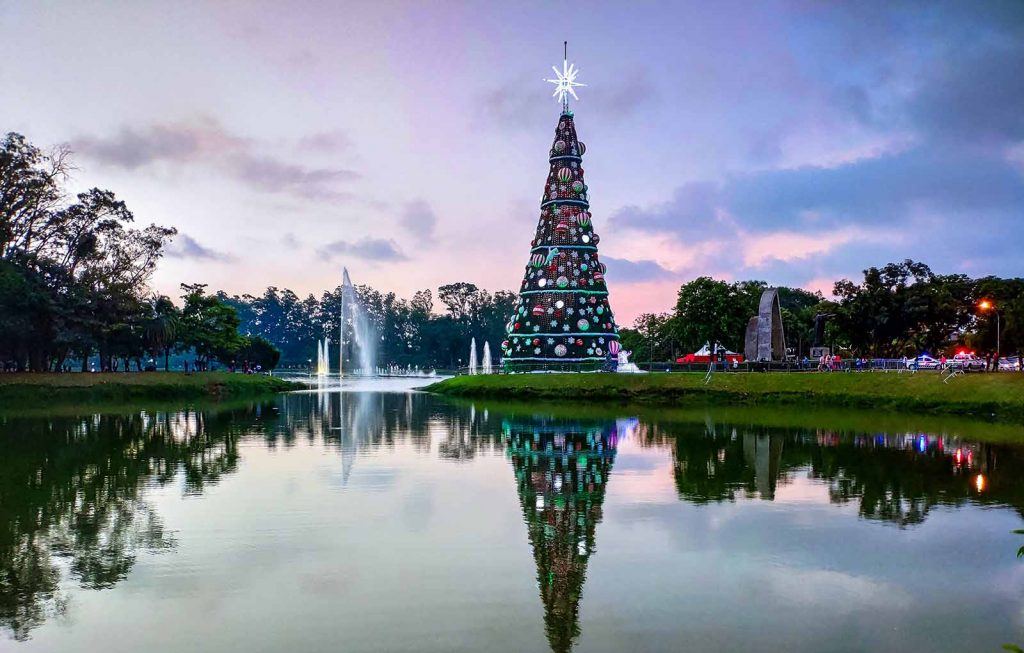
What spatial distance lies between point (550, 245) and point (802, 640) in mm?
62220

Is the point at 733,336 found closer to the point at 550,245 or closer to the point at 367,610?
the point at 550,245

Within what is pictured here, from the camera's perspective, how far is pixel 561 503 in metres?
17.6

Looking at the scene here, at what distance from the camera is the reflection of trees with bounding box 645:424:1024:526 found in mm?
17844

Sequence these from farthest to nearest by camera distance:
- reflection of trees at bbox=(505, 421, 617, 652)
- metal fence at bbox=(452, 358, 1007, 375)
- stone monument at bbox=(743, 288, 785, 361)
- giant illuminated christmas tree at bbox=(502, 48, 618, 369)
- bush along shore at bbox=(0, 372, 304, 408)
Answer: giant illuminated christmas tree at bbox=(502, 48, 618, 369) → stone monument at bbox=(743, 288, 785, 361) → metal fence at bbox=(452, 358, 1007, 375) → bush along shore at bbox=(0, 372, 304, 408) → reflection of trees at bbox=(505, 421, 617, 652)

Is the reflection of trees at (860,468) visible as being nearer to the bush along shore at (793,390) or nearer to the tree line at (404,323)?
the bush along shore at (793,390)

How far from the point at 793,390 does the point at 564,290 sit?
25229mm

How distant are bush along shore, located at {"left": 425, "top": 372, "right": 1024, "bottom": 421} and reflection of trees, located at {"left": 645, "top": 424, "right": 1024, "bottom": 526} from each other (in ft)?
46.4

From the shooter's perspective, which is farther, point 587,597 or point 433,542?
point 433,542

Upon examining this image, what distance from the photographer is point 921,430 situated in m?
32.5

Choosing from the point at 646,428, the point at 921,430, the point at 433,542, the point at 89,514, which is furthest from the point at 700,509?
the point at 921,430

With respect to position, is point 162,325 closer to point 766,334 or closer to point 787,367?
point 766,334

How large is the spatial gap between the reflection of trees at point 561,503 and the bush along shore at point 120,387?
4199cm

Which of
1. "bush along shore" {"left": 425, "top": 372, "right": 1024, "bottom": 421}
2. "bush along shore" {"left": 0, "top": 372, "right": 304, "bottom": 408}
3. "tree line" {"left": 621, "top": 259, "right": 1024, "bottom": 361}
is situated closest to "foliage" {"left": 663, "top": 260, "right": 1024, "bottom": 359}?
"tree line" {"left": 621, "top": 259, "right": 1024, "bottom": 361}

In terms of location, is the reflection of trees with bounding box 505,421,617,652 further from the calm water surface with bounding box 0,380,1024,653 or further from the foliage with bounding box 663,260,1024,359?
the foliage with bounding box 663,260,1024,359
